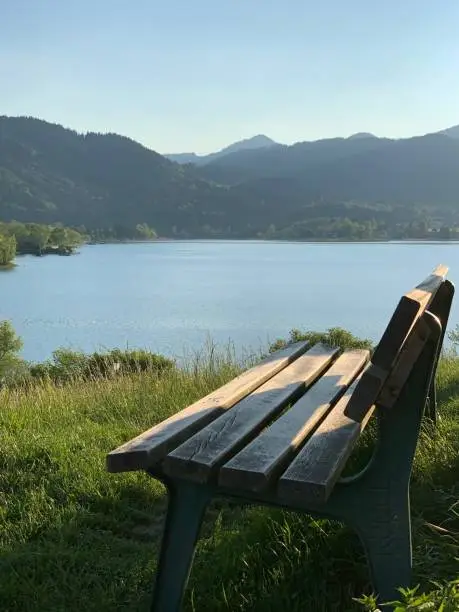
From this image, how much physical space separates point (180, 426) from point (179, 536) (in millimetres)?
351

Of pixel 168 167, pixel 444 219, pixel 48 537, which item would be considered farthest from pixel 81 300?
pixel 168 167

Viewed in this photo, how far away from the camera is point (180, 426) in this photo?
6.57 feet

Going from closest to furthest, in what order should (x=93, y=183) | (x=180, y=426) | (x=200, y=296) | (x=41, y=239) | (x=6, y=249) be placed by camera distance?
1. (x=180, y=426)
2. (x=200, y=296)
3. (x=6, y=249)
4. (x=41, y=239)
5. (x=93, y=183)

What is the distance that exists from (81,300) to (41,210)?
71654 mm

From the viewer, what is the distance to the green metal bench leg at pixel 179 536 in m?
1.74

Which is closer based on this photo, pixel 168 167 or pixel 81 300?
pixel 81 300

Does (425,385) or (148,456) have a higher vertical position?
(425,385)

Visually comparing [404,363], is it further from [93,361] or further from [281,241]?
[281,241]

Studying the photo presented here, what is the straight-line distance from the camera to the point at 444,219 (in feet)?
338

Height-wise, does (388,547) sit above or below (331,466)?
below

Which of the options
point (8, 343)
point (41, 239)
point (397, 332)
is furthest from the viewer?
point (41, 239)

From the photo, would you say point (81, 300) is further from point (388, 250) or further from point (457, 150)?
point (457, 150)

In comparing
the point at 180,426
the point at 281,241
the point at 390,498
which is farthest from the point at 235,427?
the point at 281,241

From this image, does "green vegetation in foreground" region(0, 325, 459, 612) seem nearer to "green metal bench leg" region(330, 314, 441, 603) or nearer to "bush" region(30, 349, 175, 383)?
"green metal bench leg" region(330, 314, 441, 603)
